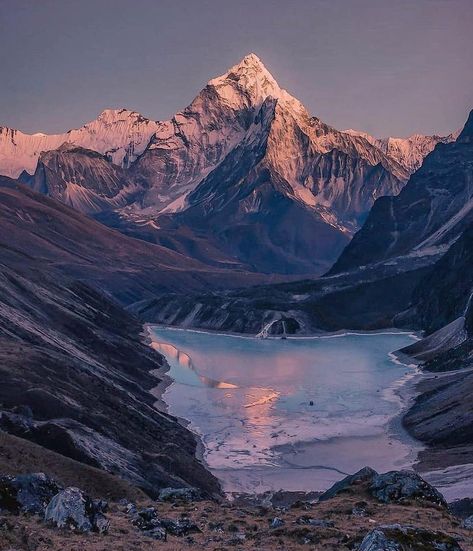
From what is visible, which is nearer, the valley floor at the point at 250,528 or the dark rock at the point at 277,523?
the valley floor at the point at 250,528

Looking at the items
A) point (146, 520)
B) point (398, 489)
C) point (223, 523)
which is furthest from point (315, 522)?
point (398, 489)

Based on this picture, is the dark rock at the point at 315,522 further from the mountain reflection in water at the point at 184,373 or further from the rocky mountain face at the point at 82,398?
the mountain reflection in water at the point at 184,373

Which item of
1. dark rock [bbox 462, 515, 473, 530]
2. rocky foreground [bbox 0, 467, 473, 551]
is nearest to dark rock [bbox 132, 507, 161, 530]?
rocky foreground [bbox 0, 467, 473, 551]

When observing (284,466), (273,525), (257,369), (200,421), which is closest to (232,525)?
(273,525)

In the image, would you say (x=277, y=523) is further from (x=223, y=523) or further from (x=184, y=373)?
(x=184, y=373)

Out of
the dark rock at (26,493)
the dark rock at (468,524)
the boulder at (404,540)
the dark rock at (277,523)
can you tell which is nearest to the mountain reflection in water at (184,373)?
the dark rock at (277,523)

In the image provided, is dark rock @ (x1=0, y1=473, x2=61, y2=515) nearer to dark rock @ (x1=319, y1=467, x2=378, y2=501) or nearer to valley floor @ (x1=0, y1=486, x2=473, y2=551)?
valley floor @ (x1=0, y1=486, x2=473, y2=551)
